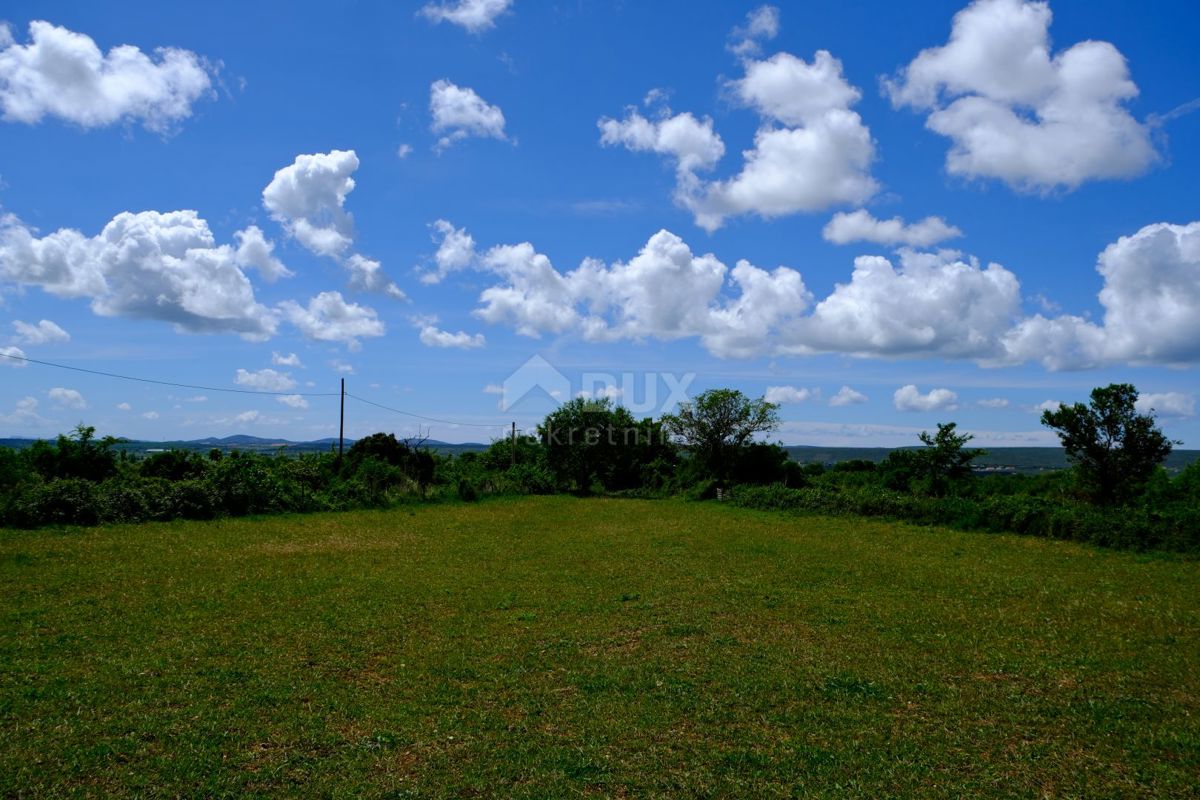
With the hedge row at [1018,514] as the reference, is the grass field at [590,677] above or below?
below

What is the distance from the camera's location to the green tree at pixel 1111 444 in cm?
2314

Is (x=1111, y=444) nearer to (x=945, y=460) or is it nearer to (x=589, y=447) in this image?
(x=945, y=460)

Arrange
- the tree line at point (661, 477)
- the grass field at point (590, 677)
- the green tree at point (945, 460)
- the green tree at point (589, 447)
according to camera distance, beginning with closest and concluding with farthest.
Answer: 1. the grass field at point (590, 677)
2. the tree line at point (661, 477)
3. the green tree at point (945, 460)
4. the green tree at point (589, 447)

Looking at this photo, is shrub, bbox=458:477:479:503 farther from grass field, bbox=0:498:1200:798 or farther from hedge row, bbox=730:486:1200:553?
grass field, bbox=0:498:1200:798

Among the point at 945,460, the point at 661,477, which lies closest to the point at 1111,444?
the point at 945,460

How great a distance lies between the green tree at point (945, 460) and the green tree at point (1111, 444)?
11.8ft

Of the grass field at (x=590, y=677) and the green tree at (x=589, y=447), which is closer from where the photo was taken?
the grass field at (x=590, y=677)

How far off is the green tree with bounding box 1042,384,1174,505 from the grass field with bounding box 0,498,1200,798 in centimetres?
1089

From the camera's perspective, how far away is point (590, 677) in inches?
279

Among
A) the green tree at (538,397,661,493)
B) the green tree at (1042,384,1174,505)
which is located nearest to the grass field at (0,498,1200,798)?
the green tree at (1042,384,1174,505)

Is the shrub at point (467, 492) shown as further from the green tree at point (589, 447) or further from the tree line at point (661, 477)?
the green tree at point (589, 447)

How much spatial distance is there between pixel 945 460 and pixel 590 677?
25143mm

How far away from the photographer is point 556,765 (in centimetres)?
512

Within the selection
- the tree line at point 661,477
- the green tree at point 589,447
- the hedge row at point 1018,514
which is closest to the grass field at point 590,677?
the hedge row at point 1018,514
